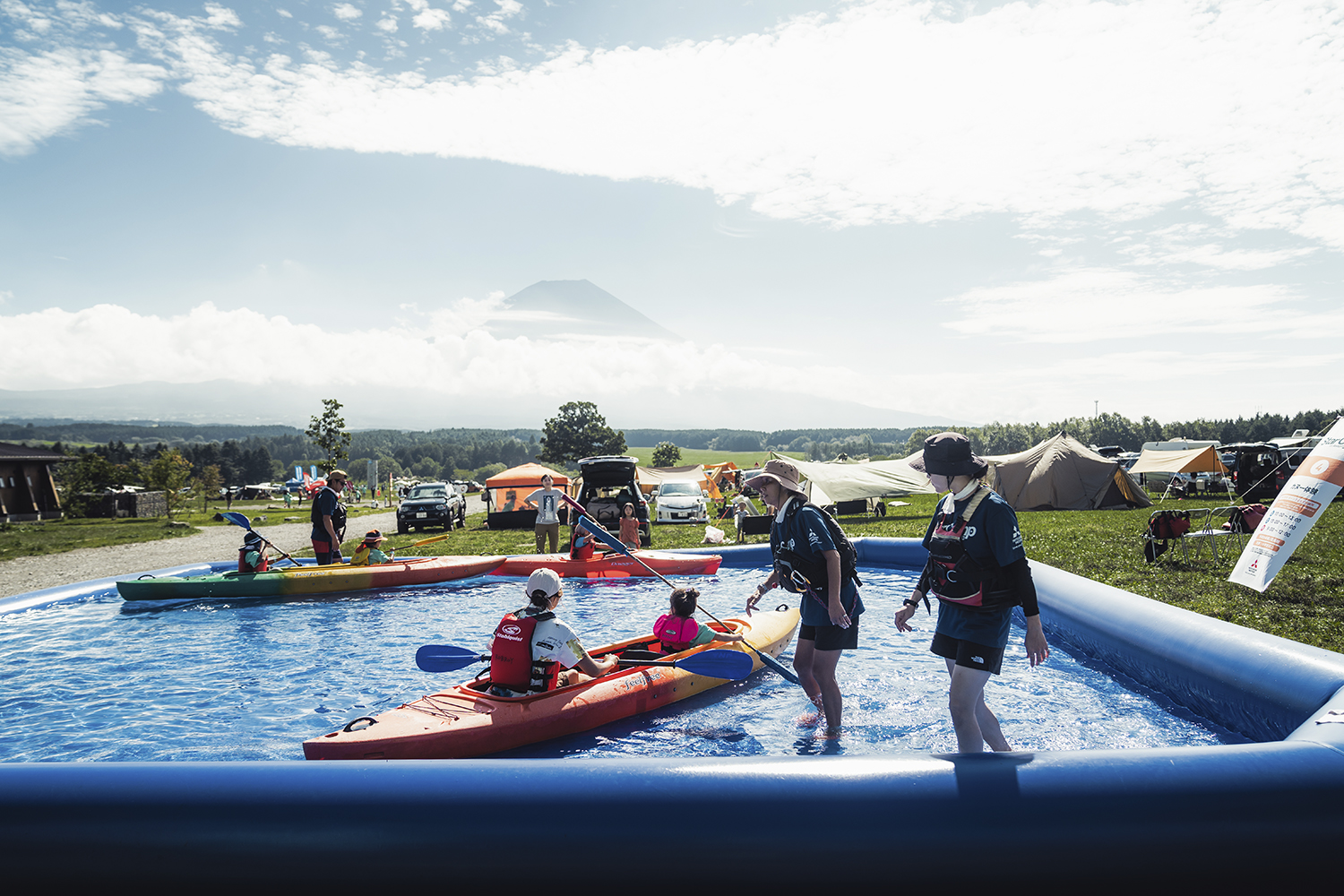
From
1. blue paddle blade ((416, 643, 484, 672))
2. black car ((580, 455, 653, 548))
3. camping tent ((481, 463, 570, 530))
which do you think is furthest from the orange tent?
blue paddle blade ((416, 643, 484, 672))

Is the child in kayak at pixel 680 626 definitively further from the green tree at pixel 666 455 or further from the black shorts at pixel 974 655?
the green tree at pixel 666 455

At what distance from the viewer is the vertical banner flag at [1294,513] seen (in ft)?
24.4

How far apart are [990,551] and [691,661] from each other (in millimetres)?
2941

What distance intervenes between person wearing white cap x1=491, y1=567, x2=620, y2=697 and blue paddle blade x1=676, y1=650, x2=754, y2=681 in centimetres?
98

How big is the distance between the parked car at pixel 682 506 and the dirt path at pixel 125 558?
34.5 feet

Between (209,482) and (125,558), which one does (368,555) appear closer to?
(125,558)

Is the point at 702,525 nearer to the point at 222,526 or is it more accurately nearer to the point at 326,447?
the point at 326,447

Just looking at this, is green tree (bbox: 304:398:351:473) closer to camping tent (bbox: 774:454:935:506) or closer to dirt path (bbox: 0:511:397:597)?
dirt path (bbox: 0:511:397:597)

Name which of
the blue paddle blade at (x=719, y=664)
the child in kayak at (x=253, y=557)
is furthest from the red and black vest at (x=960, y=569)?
the child in kayak at (x=253, y=557)

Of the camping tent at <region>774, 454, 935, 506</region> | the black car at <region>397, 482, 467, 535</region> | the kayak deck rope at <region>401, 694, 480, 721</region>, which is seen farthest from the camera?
the black car at <region>397, 482, 467, 535</region>

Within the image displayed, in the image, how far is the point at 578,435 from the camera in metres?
84.1

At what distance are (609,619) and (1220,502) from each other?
79.3ft

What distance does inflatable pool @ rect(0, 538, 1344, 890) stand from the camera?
3.27m

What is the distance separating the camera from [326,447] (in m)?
28.8
